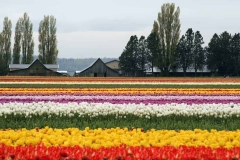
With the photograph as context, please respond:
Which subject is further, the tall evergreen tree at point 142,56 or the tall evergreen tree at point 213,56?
the tall evergreen tree at point 142,56

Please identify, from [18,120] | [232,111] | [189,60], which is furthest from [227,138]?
[189,60]

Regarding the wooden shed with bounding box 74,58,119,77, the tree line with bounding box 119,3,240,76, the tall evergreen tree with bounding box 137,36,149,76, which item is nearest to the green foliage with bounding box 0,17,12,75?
the wooden shed with bounding box 74,58,119,77

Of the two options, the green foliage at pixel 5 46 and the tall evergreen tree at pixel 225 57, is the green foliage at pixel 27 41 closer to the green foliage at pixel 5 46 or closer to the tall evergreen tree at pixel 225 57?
the green foliage at pixel 5 46

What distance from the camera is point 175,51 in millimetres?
70250

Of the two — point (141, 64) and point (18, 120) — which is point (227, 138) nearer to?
point (18, 120)

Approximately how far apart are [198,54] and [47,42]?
85.5 feet

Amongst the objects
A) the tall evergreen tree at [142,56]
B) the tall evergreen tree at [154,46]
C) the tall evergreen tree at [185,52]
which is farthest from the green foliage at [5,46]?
the tall evergreen tree at [185,52]

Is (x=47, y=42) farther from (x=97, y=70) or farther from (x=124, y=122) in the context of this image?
(x=124, y=122)

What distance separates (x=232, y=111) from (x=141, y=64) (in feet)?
216

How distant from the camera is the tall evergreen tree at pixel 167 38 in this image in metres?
69.7

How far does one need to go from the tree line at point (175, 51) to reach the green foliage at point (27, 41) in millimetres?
15965

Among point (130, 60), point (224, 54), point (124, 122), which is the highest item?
point (224, 54)

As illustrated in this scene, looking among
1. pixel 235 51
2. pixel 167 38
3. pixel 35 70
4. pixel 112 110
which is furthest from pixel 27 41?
pixel 112 110

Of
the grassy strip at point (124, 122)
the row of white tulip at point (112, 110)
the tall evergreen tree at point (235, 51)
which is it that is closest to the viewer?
the grassy strip at point (124, 122)
